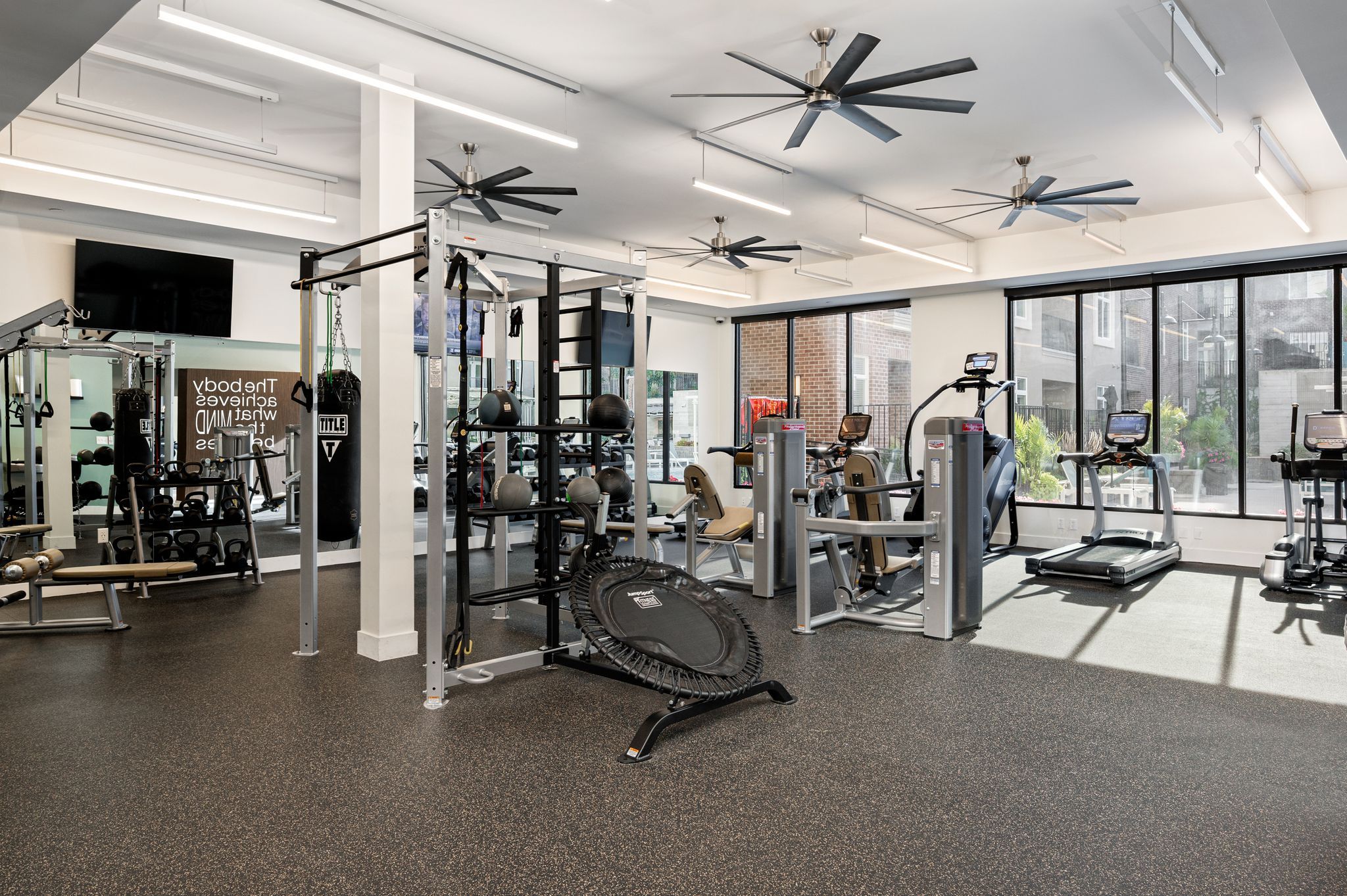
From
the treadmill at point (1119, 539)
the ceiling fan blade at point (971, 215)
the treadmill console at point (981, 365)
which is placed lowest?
the treadmill at point (1119, 539)

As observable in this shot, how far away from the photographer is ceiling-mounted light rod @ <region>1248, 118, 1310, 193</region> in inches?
235

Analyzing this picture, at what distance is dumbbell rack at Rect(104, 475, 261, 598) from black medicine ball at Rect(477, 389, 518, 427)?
3668mm

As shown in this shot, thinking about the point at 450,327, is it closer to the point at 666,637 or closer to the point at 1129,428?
the point at 666,637

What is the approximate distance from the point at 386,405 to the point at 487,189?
261 centimetres

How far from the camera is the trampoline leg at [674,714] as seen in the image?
3.25 meters

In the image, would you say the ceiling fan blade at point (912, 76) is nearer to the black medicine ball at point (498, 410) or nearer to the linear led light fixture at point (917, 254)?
the black medicine ball at point (498, 410)

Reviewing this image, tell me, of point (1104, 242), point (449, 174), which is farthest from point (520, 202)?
point (1104, 242)

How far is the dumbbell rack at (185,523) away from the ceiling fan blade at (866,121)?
526cm

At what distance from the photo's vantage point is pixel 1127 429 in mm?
7773

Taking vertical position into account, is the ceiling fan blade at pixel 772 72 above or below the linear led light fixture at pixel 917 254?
above

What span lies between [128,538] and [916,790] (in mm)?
6145

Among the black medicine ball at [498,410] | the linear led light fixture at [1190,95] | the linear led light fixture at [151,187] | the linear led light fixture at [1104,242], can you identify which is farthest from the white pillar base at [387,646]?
the linear led light fixture at [1104,242]

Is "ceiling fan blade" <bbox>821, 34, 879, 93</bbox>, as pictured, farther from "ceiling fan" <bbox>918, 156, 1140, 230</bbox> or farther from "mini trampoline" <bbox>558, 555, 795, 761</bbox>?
"mini trampoline" <bbox>558, 555, 795, 761</bbox>

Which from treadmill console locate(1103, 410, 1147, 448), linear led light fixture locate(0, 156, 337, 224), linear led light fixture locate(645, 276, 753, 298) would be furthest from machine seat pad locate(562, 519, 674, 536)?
treadmill console locate(1103, 410, 1147, 448)
